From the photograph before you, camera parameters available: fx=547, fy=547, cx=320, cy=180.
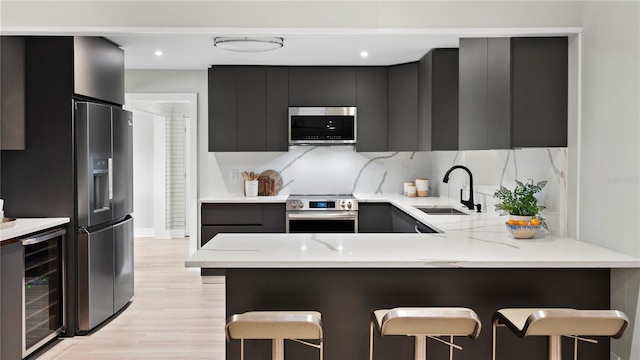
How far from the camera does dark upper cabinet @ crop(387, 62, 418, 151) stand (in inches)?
218

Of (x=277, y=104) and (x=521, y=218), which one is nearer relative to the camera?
(x=521, y=218)

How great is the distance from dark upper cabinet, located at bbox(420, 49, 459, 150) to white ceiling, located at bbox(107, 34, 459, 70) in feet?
0.45

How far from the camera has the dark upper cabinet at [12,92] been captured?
12.1 ft

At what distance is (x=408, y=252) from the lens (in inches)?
104

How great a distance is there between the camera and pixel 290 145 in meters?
5.84

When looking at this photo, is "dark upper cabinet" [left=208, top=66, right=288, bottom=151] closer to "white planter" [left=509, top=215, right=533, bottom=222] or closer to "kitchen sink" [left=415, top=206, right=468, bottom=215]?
"kitchen sink" [left=415, top=206, right=468, bottom=215]

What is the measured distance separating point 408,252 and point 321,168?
368 centimetres

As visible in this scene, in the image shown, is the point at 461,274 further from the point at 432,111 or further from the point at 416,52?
the point at 416,52

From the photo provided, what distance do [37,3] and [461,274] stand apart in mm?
2725

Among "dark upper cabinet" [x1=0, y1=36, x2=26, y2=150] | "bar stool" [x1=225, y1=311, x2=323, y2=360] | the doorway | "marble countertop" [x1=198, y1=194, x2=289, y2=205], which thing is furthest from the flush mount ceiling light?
the doorway

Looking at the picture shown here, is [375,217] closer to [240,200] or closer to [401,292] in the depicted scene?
[240,200]

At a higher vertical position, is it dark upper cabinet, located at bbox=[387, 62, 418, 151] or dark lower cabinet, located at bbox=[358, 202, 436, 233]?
dark upper cabinet, located at bbox=[387, 62, 418, 151]

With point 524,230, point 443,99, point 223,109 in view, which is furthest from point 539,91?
point 223,109

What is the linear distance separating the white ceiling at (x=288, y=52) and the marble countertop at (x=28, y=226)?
1.62 metres
